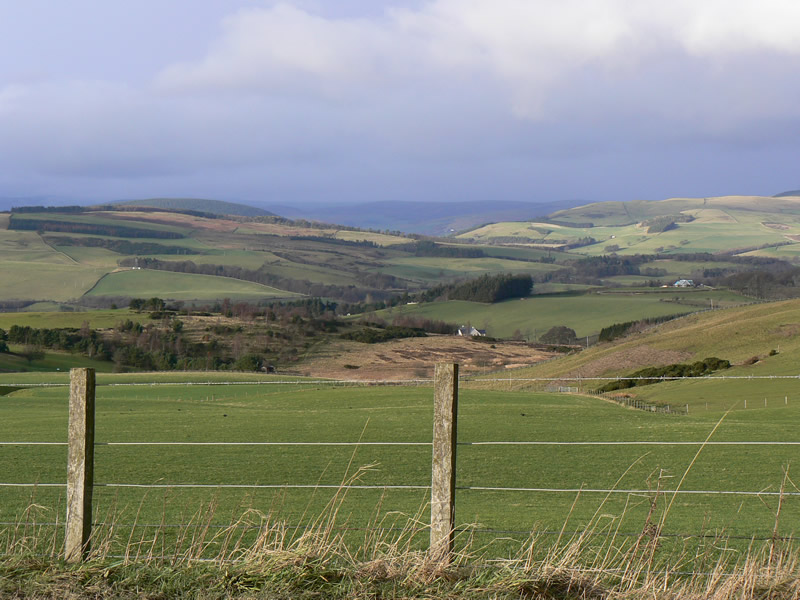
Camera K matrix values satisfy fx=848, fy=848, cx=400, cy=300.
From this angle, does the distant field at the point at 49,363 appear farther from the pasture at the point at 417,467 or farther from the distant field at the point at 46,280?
the distant field at the point at 46,280

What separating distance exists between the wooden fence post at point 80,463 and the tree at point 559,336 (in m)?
93.3

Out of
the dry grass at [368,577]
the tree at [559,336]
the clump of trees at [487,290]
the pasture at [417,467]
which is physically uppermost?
the dry grass at [368,577]

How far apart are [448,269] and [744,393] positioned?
16158 centimetres

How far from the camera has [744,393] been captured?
32406mm

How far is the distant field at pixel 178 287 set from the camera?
13362cm

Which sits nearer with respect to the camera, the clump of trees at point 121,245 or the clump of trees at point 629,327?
the clump of trees at point 629,327

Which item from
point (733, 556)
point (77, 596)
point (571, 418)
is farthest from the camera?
point (571, 418)

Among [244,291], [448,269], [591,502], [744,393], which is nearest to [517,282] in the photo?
[244,291]

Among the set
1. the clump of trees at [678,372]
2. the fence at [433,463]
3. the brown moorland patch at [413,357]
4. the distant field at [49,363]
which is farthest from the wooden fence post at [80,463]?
A: the brown moorland patch at [413,357]

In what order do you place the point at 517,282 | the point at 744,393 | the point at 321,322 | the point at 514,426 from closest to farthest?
1. the point at 514,426
2. the point at 744,393
3. the point at 321,322
4. the point at 517,282

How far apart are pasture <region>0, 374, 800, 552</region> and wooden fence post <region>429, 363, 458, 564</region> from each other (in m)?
0.37

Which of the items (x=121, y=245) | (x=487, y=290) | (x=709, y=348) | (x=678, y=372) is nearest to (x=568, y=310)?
(x=487, y=290)

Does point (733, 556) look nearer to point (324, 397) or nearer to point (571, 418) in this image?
point (571, 418)

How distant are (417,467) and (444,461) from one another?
9.04 m
